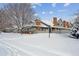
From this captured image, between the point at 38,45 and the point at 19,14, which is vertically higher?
the point at 19,14

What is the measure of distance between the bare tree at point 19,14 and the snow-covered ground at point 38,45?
0.11m

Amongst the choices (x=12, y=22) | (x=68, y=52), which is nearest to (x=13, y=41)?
(x=12, y=22)

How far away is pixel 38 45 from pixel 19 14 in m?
0.34

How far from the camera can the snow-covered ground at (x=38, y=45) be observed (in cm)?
170

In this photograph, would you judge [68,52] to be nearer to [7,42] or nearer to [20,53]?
[20,53]

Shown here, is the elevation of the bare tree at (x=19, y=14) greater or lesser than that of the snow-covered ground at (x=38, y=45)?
greater

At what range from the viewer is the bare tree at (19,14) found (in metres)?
1.74

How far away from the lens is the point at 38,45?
172 cm

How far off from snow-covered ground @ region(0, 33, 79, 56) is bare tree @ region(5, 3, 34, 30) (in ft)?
0.36

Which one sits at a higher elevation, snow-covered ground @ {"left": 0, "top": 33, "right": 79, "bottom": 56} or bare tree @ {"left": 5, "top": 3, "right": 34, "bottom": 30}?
bare tree @ {"left": 5, "top": 3, "right": 34, "bottom": 30}

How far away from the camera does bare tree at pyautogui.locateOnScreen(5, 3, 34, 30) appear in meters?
1.74

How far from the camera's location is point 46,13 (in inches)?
68.3

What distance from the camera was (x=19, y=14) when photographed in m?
1.76

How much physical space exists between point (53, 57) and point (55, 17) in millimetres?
359
